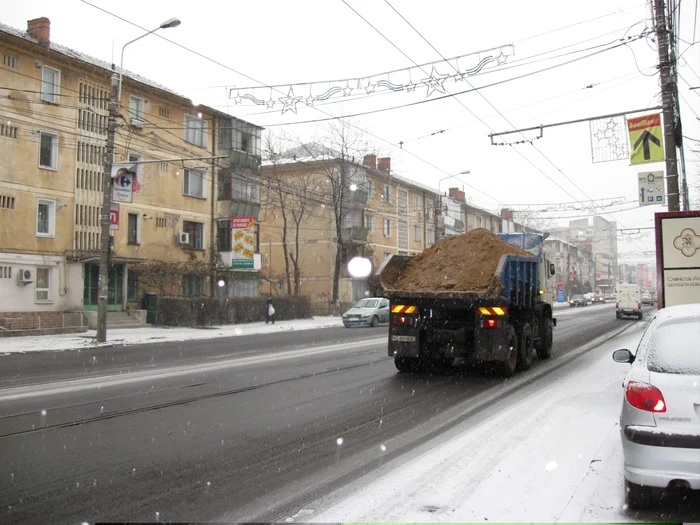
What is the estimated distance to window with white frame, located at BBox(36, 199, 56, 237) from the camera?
25673 millimetres

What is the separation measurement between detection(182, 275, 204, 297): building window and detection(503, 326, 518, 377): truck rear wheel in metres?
24.3

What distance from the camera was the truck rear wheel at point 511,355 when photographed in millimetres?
10745

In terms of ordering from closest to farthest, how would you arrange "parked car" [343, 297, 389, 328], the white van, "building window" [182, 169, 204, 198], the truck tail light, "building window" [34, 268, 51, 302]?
the truck tail light < "building window" [34, 268, 51, 302] < "parked car" [343, 297, 389, 328] < "building window" [182, 169, 204, 198] < the white van

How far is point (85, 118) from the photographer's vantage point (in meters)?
27.2

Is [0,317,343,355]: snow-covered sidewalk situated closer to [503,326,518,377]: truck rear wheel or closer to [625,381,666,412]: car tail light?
[503,326,518,377]: truck rear wheel

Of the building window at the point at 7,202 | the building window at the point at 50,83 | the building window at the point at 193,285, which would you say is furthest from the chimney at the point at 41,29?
the building window at the point at 193,285

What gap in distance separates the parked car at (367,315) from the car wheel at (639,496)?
81.4ft

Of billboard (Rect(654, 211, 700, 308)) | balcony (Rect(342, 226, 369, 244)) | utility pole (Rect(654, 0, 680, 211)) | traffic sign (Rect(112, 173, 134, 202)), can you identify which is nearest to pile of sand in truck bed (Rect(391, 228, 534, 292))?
billboard (Rect(654, 211, 700, 308))

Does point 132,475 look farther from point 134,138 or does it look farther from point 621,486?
point 134,138

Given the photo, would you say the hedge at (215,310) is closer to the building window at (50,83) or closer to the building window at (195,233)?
the building window at (195,233)

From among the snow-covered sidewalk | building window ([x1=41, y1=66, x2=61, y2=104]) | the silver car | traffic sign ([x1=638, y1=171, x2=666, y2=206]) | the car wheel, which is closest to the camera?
the silver car

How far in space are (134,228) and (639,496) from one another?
96.4 ft

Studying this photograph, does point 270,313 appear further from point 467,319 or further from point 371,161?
point 467,319

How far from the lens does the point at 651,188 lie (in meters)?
15.5
